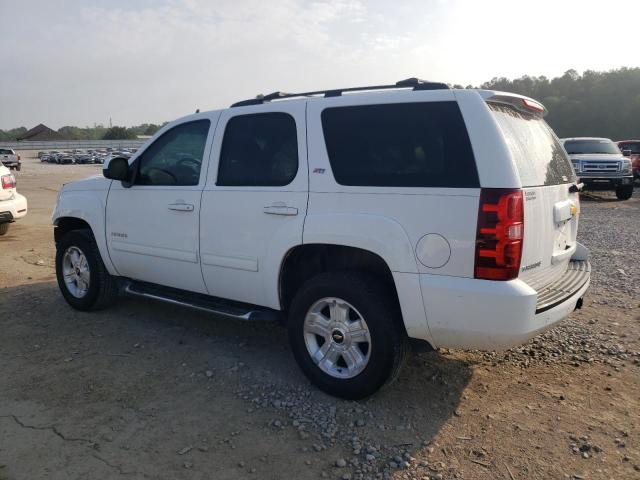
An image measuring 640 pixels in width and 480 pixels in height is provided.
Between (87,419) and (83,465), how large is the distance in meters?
0.51

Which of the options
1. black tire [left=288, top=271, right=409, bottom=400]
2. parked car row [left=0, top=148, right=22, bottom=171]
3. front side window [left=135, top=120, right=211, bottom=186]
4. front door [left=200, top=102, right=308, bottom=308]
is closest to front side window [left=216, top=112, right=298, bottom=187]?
front door [left=200, top=102, right=308, bottom=308]

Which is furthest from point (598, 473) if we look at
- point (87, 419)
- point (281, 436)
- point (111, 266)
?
point (111, 266)

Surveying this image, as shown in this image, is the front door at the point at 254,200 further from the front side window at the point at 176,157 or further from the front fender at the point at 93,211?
the front fender at the point at 93,211

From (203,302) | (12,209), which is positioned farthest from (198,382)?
(12,209)

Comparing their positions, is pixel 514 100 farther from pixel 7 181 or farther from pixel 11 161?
pixel 11 161

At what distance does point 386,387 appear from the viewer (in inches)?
137

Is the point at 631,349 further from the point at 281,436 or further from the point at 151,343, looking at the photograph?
the point at 151,343

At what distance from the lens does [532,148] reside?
3.39 metres

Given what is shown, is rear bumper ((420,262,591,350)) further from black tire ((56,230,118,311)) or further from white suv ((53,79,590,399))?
black tire ((56,230,118,311))

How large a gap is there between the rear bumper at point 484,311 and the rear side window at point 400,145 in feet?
1.92

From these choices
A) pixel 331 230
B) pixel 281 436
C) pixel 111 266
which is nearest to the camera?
pixel 281 436

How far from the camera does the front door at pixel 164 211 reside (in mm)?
4277

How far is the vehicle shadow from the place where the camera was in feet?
10.6

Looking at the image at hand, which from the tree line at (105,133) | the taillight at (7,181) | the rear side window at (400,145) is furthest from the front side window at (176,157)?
the tree line at (105,133)
